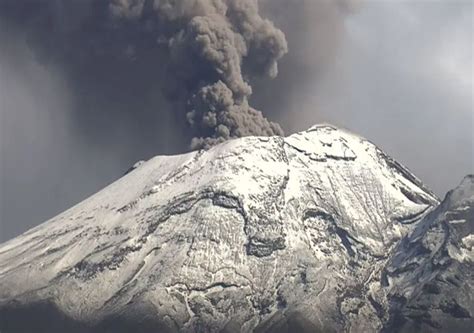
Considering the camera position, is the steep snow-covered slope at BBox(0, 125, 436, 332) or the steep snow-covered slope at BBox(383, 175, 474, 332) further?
the steep snow-covered slope at BBox(0, 125, 436, 332)

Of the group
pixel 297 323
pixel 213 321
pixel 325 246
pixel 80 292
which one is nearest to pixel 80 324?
pixel 80 292

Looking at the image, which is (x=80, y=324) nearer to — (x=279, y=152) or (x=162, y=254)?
(x=162, y=254)

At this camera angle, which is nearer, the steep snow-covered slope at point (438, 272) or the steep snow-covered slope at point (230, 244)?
the steep snow-covered slope at point (438, 272)

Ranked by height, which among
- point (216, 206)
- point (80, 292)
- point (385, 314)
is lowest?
point (385, 314)
